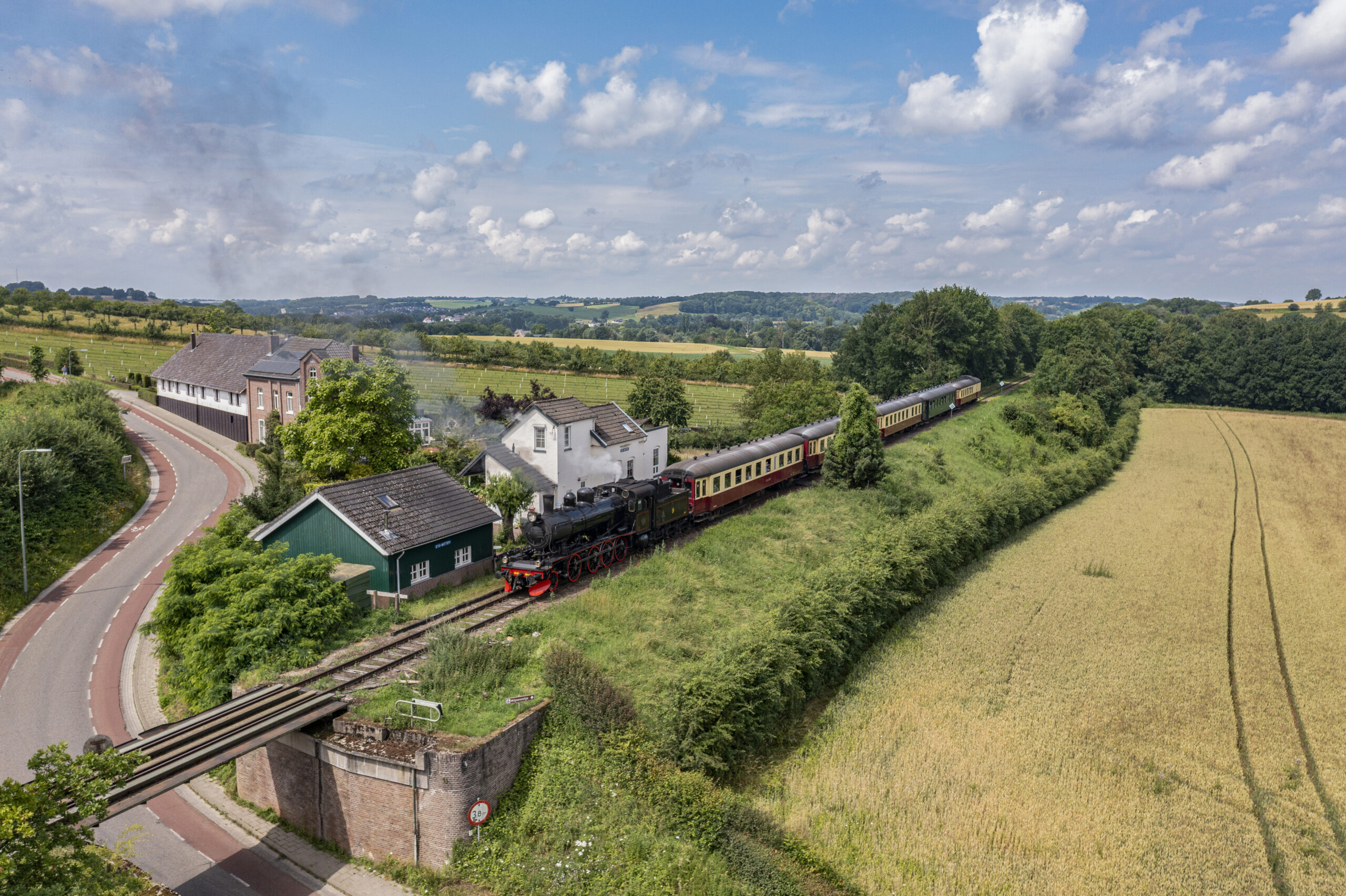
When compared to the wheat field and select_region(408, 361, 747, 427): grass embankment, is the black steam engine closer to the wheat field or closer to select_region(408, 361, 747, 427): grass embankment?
the wheat field

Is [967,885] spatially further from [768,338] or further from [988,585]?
[768,338]

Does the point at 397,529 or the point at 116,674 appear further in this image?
the point at 397,529

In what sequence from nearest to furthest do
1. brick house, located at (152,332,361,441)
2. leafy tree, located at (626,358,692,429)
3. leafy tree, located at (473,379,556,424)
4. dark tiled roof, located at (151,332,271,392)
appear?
1. brick house, located at (152,332,361,441)
2. leafy tree, located at (473,379,556,424)
3. dark tiled roof, located at (151,332,271,392)
4. leafy tree, located at (626,358,692,429)

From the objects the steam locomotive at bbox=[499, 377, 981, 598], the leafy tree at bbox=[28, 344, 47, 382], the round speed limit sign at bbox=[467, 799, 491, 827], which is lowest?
the round speed limit sign at bbox=[467, 799, 491, 827]

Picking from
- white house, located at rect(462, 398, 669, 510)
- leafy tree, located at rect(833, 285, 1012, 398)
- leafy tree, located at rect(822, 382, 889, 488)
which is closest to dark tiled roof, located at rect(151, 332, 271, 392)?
white house, located at rect(462, 398, 669, 510)

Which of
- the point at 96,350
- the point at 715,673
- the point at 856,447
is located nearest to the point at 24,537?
the point at 715,673

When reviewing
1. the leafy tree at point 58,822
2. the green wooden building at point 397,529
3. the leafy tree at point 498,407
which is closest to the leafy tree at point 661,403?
the leafy tree at point 498,407

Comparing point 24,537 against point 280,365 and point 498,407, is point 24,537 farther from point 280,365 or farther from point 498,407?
point 498,407
